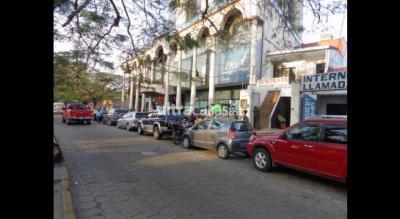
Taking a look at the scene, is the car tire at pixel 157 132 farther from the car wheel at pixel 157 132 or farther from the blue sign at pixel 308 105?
the blue sign at pixel 308 105

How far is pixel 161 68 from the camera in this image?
845cm

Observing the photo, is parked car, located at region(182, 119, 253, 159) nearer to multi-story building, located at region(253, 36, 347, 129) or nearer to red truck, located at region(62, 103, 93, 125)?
multi-story building, located at region(253, 36, 347, 129)

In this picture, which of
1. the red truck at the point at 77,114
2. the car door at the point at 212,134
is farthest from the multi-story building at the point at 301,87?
the red truck at the point at 77,114

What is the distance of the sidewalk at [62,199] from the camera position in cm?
430

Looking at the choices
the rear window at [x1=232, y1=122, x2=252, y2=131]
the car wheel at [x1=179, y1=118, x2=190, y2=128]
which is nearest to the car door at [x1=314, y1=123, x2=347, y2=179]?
the rear window at [x1=232, y1=122, x2=252, y2=131]

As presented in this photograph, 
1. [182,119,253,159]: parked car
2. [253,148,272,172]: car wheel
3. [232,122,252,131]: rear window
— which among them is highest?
[232,122,252,131]: rear window

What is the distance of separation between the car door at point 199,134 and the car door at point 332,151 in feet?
17.6

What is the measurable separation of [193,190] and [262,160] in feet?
9.75

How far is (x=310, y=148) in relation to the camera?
22.4 feet

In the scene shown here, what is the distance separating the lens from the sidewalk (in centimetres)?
430

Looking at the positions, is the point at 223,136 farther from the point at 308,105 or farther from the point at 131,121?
the point at 131,121

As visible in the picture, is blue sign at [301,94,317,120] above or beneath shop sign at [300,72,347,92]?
beneath
